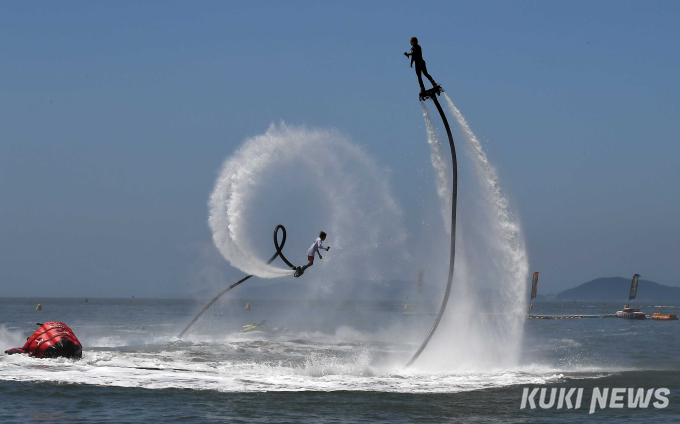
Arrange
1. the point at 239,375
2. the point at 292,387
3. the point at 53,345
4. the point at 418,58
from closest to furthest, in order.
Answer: the point at 418,58 < the point at 292,387 < the point at 239,375 < the point at 53,345

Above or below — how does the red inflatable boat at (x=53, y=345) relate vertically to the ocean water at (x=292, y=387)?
above

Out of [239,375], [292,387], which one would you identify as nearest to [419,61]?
[292,387]

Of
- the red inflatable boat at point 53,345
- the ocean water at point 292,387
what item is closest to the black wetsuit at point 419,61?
the ocean water at point 292,387

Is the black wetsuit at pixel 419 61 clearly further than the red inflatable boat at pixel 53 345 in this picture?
No

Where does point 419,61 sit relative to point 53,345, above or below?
above

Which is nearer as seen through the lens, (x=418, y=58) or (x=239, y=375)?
(x=418, y=58)

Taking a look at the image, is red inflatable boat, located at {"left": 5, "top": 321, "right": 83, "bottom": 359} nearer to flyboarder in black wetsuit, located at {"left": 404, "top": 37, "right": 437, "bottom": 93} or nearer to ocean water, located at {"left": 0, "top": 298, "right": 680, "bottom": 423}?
ocean water, located at {"left": 0, "top": 298, "right": 680, "bottom": 423}

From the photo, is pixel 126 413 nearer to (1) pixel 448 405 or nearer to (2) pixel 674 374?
(1) pixel 448 405

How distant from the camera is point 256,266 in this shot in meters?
37.3

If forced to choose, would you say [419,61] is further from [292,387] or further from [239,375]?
[239,375]

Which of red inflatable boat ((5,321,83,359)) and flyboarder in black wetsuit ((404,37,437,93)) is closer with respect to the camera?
flyboarder in black wetsuit ((404,37,437,93))

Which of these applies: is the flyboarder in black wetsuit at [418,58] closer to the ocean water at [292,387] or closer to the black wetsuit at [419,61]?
the black wetsuit at [419,61]

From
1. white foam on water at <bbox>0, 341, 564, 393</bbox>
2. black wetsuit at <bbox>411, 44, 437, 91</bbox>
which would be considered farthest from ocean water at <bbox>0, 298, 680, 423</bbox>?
black wetsuit at <bbox>411, 44, 437, 91</bbox>

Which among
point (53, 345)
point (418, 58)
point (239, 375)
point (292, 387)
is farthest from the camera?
point (53, 345)
